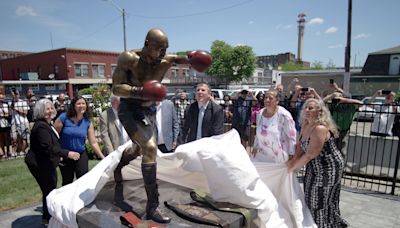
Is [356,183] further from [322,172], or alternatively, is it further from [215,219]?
[215,219]

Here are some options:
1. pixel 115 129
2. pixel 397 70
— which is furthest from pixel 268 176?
pixel 397 70

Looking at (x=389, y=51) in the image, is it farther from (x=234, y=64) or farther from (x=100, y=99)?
(x=100, y=99)

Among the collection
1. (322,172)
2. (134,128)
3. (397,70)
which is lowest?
(322,172)

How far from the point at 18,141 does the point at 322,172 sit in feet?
24.7

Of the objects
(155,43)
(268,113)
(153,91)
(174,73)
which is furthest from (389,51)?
(153,91)

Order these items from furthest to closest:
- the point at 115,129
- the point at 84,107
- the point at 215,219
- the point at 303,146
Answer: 1. the point at 115,129
2. the point at 84,107
3. the point at 303,146
4. the point at 215,219

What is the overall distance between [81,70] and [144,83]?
35.8m

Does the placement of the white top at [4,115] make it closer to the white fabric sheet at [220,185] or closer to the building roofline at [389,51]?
the white fabric sheet at [220,185]

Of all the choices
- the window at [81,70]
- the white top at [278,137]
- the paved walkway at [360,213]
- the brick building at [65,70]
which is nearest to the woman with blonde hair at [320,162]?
the white top at [278,137]

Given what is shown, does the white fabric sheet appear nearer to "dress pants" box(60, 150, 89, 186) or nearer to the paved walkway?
"dress pants" box(60, 150, 89, 186)

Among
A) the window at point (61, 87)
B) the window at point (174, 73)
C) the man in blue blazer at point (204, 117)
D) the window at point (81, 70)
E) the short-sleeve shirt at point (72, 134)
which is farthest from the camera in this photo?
the window at point (174, 73)

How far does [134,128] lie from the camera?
7.79ft

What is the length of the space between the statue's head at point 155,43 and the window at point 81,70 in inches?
1399

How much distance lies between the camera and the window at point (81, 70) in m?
34.0
